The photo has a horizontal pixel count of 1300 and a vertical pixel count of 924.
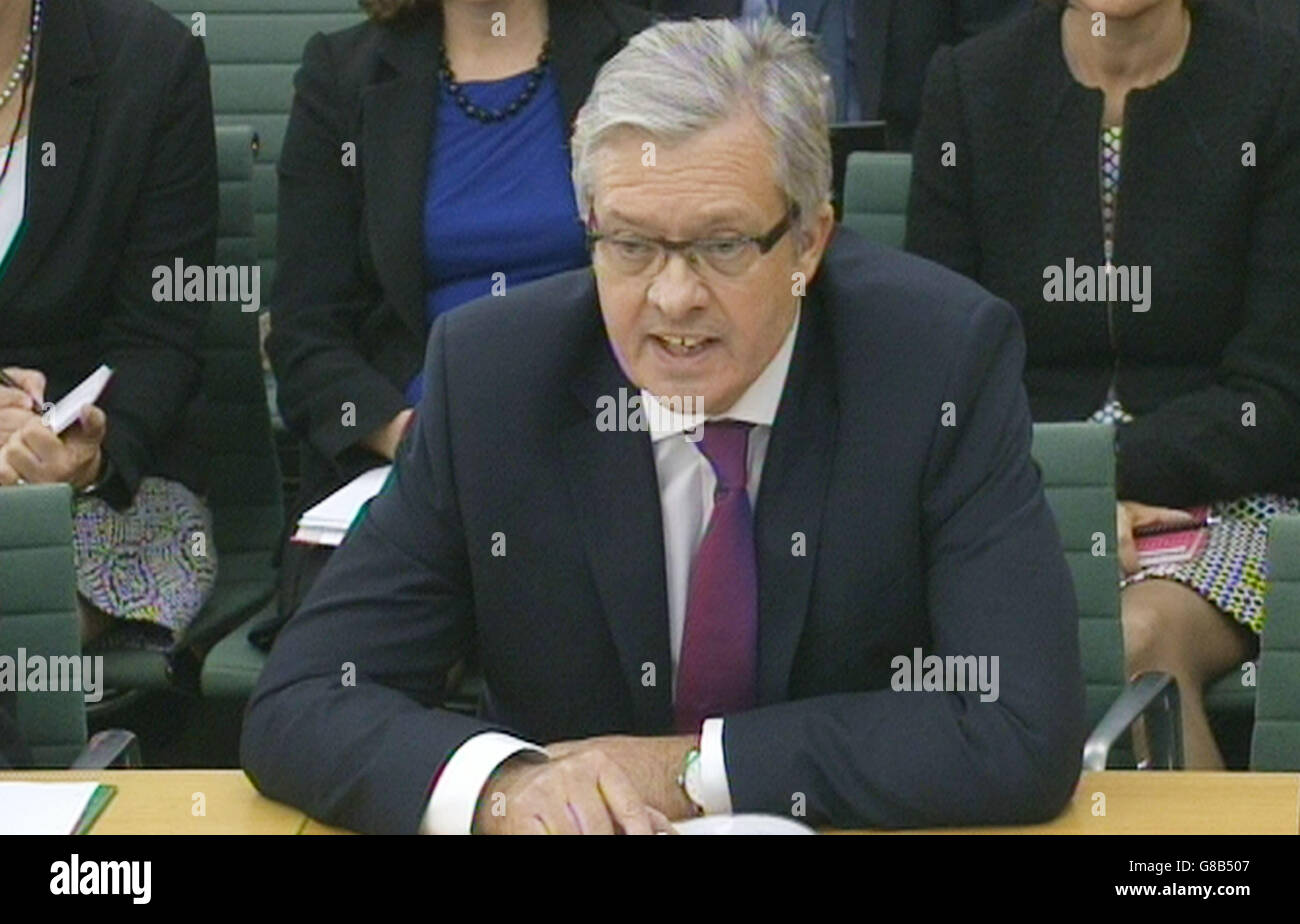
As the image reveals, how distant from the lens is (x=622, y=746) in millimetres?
2322

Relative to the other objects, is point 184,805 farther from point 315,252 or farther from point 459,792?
point 315,252

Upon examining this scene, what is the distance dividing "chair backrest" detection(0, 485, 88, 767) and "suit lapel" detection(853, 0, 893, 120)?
2412 mm

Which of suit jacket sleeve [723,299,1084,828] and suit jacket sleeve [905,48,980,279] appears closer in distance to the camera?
suit jacket sleeve [723,299,1084,828]

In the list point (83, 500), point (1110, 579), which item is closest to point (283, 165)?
point (83, 500)

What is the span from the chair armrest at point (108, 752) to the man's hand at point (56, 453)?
0.83 meters

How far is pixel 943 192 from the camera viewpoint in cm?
403

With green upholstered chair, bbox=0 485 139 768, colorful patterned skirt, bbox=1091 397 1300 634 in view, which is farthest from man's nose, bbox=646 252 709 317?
colorful patterned skirt, bbox=1091 397 1300 634

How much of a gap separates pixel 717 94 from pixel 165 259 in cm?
197

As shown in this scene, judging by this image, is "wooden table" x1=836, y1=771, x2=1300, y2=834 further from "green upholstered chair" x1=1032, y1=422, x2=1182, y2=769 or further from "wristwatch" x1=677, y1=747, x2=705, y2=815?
"green upholstered chair" x1=1032, y1=422, x2=1182, y2=769

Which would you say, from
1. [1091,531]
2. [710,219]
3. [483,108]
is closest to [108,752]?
[710,219]

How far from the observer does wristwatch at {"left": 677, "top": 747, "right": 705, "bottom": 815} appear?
2.29 meters

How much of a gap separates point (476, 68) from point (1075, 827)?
87.9 inches
